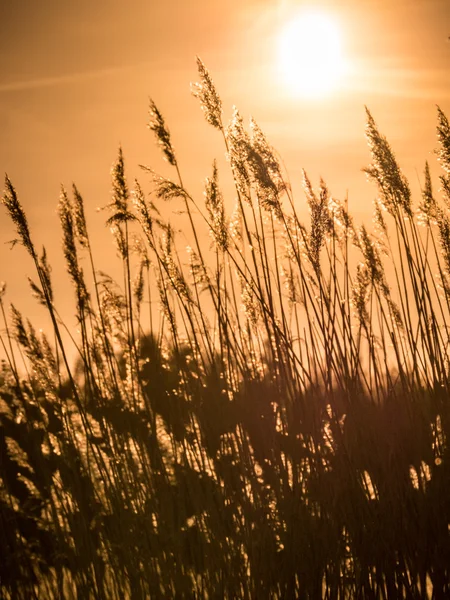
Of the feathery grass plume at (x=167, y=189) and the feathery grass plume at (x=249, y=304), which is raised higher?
the feathery grass plume at (x=167, y=189)

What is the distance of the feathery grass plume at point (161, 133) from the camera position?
3.40 m

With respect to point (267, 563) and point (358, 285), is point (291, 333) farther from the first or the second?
point (267, 563)

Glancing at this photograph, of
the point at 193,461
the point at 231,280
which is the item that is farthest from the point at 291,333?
the point at 193,461

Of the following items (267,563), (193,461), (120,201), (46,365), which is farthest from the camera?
(46,365)

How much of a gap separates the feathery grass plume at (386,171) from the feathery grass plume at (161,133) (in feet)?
3.16

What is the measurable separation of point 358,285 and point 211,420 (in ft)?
3.62

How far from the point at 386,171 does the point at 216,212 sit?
0.84m

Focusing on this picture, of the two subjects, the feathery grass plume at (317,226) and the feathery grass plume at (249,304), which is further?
the feathery grass plume at (249,304)

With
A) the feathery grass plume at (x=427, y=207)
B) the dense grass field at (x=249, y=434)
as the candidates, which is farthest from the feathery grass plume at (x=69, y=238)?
the feathery grass plume at (x=427, y=207)

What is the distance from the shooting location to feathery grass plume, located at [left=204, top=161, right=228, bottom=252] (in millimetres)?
3254

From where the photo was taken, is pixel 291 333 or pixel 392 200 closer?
pixel 291 333

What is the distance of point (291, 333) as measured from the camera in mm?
3242

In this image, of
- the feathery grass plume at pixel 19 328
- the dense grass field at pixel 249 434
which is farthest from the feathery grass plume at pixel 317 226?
the feathery grass plume at pixel 19 328

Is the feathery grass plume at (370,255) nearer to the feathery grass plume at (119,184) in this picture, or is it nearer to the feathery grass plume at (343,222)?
the feathery grass plume at (343,222)
